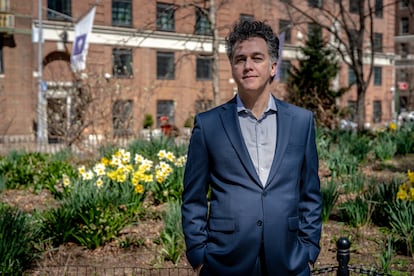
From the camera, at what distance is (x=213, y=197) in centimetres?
274

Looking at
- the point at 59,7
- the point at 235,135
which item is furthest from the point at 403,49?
the point at 235,135

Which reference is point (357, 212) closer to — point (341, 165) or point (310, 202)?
point (341, 165)

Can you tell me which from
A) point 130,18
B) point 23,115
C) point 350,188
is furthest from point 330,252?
point 23,115

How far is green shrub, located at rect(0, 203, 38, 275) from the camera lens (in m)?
4.60

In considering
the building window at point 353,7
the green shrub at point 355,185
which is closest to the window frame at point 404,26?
the building window at point 353,7

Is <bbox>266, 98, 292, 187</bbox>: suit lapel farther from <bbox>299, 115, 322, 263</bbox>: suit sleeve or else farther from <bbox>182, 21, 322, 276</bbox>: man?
<bbox>299, 115, 322, 263</bbox>: suit sleeve

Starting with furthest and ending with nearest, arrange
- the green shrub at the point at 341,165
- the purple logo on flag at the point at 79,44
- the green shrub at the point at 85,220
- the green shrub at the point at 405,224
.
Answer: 1. the purple logo on flag at the point at 79,44
2. the green shrub at the point at 341,165
3. the green shrub at the point at 85,220
4. the green shrub at the point at 405,224

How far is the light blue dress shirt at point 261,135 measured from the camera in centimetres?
267

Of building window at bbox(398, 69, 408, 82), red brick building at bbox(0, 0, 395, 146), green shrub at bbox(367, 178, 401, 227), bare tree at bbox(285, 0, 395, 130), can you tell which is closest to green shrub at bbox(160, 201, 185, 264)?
green shrub at bbox(367, 178, 401, 227)

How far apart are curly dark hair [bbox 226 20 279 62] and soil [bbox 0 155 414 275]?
2.53 metres

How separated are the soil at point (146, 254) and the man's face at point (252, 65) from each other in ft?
8.04

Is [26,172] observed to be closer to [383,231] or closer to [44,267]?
[44,267]

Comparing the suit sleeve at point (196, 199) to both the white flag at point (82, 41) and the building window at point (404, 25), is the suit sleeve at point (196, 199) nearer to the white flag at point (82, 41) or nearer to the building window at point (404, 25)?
the white flag at point (82, 41)

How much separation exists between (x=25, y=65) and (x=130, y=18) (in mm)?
6722
